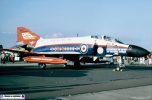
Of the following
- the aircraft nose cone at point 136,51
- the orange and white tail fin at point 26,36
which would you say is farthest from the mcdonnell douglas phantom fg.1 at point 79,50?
the orange and white tail fin at point 26,36

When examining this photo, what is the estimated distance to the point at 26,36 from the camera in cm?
3294

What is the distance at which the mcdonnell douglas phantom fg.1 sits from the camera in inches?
914

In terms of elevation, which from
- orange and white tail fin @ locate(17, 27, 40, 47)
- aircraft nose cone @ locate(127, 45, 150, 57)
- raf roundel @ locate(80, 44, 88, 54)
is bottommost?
aircraft nose cone @ locate(127, 45, 150, 57)

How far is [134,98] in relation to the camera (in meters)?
8.19

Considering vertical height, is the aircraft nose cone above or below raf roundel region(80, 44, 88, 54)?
below

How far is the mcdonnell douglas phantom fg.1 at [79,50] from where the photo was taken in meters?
23.2

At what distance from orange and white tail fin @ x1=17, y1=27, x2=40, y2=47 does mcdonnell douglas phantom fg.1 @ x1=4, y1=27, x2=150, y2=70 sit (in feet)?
5.85

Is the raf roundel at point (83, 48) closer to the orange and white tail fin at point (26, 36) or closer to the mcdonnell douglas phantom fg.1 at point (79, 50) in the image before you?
the mcdonnell douglas phantom fg.1 at point (79, 50)

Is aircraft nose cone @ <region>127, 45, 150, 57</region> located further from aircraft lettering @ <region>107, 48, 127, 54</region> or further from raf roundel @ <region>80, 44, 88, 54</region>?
raf roundel @ <region>80, 44, 88, 54</region>

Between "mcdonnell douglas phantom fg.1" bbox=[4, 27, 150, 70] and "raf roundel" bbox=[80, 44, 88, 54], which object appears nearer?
"mcdonnell douglas phantom fg.1" bbox=[4, 27, 150, 70]

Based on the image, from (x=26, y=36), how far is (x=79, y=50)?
33.7 ft

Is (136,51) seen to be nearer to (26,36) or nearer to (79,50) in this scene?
(79,50)

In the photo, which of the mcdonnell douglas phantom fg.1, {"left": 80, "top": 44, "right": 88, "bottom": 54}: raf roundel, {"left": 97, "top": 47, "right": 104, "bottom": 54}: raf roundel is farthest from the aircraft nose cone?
{"left": 80, "top": 44, "right": 88, "bottom": 54}: raf roundel

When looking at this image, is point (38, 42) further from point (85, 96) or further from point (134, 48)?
point (85, 96)
